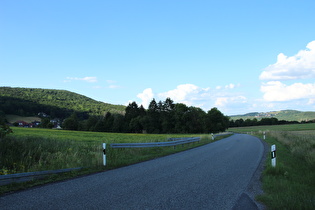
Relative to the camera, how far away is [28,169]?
7.75 m

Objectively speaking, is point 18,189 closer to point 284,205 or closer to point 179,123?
point 284,205

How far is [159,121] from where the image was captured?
89125 mm

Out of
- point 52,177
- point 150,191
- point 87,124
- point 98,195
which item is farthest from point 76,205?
point 87,124

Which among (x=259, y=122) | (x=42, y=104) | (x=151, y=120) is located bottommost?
(x=259, y=122)

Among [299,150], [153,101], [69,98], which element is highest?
[69,98]

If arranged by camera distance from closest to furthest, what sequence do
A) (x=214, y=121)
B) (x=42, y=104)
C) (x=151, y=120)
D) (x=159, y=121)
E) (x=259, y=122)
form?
(x=151, y=120) < (x=159, y=121) < (x=214, y=121) < (x=42, y=104) < (x=259, y=122)

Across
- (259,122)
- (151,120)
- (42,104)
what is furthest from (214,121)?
(42,104)

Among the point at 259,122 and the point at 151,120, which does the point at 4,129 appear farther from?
the point at 259,122

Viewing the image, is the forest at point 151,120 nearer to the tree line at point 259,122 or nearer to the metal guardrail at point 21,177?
the tree line at point 259,122

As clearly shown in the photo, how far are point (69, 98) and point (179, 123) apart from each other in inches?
4941

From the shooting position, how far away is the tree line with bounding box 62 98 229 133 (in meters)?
85.8

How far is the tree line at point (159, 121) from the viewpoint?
85.8 m

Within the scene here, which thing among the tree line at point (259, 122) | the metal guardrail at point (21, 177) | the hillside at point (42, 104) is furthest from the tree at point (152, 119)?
the metal guardrail at point (21, 177)

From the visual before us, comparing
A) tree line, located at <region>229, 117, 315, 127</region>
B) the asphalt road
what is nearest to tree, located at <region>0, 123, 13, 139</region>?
the asphalt road
